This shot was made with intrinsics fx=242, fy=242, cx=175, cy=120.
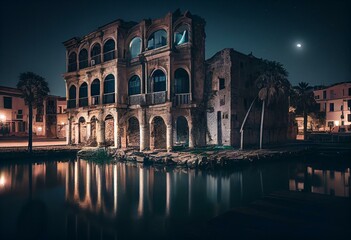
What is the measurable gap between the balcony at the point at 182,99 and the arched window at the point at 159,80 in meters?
2.57

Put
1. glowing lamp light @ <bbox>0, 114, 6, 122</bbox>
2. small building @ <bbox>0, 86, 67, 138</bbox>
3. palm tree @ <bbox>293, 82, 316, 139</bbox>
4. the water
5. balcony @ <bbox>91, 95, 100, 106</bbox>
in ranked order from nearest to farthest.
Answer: the water → balcony @ <bbox>91, 95, 100, 106</bbox> → palm tree @ <bbox>293, 82, 316, 139</bbox> → glowing lamp light @ <bbox>0, 114, 6, 122</bbox> → small building @ <bbox>0, 86, 67, 138</bbox>

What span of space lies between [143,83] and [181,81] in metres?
5.04

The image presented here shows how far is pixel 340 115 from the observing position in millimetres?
57188

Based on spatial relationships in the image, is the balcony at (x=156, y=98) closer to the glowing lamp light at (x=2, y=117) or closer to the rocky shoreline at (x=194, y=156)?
the rocky shoreline at (x=194, y=156)

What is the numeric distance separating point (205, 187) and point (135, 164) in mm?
11307

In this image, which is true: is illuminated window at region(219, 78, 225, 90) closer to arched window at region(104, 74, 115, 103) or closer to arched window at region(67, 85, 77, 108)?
arched window at region(104, 74, 115, 103)

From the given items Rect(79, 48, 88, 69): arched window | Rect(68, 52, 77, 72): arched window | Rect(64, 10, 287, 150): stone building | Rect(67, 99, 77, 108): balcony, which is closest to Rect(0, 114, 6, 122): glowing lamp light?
Rect(67, 99, 77, 108): balcony

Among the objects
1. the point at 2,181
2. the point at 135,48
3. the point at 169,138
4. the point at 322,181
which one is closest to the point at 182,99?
the point at 169,138

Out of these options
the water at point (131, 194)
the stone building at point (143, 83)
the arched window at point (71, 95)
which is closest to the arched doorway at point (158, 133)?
the stone building at point (143, 83)

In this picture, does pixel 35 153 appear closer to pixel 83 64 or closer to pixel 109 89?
pixel 109 89

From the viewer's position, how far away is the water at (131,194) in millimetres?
9680

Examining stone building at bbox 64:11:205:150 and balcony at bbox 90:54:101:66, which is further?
balcony at bbox 90:54:101:66

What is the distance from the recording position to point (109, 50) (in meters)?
34.0

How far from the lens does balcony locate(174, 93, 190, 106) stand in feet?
91.8
